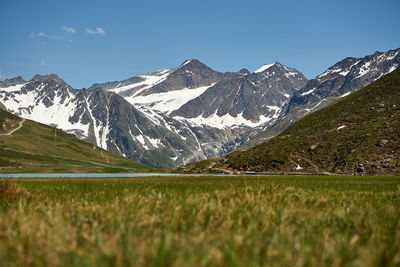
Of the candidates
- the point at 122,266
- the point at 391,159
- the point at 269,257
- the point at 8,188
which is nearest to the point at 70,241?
the point at 122,266

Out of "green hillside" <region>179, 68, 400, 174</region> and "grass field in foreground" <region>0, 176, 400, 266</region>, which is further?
"green hillside" <region>179, 68, 400, 174</region>

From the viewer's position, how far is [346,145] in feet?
260

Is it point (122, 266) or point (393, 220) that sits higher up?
point (122, 266)

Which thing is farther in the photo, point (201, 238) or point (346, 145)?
point (346, 145)

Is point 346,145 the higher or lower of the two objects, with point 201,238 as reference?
higher

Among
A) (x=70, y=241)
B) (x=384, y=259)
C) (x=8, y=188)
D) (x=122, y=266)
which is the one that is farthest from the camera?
(x=8, y=188)

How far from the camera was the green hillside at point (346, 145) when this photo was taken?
230ft

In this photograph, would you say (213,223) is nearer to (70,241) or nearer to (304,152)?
(70,241)

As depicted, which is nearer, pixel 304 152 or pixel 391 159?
pixel 391 159

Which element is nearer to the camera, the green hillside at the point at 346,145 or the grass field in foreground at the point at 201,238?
the grass field in foreground at the point at 201,238

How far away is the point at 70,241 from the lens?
5.00 metres

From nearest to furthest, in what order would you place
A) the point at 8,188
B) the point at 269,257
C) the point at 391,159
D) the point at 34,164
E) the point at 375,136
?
1. the point at 269,257
2. the point at 8,188
3. the point at 391,159
4. the point at 375,136
5. the point at 34,164

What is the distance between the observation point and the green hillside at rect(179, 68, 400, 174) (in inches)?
2761

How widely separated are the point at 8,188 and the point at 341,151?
75.3m
